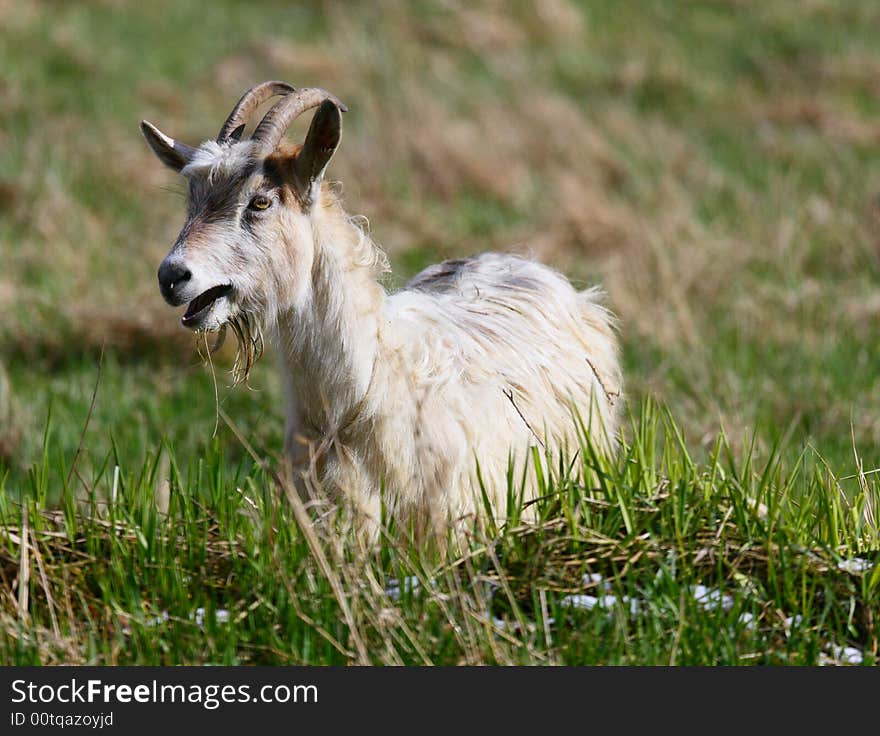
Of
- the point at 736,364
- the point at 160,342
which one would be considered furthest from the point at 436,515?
the point at 160,342

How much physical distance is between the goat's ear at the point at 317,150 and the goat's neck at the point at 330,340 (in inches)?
5.6

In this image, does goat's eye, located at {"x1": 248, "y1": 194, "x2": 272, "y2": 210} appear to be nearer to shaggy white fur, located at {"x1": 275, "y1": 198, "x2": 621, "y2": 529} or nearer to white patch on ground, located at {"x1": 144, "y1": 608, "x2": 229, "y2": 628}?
shaggy white fur, located at {"x1": 275, "y1": 198, "x2": 621, "y2": 529}

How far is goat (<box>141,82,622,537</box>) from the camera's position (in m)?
4.88

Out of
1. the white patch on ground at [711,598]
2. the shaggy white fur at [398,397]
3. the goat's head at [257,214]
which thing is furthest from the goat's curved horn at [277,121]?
the white patch on ground at [711,598]

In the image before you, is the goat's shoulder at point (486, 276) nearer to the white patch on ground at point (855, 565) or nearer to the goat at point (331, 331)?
the goat at point (331, 331)

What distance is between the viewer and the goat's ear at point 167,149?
523 centimetres

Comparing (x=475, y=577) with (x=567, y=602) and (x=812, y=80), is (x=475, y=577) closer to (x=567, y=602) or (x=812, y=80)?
(x=567, y=602)

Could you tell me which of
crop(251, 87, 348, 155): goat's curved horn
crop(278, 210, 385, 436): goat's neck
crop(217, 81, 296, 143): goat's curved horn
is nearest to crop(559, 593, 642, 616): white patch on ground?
crop(278, 210, 385, 436): goat's neck

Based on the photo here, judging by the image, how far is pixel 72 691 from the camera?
391 cm

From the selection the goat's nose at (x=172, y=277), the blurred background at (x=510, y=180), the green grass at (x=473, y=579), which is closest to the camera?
the green grass at (x=473, y=579)

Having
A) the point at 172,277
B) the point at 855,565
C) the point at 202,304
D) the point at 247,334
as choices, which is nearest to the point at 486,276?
the point at 247,334

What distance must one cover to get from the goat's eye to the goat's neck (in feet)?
0.68

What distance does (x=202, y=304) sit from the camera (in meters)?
4.90

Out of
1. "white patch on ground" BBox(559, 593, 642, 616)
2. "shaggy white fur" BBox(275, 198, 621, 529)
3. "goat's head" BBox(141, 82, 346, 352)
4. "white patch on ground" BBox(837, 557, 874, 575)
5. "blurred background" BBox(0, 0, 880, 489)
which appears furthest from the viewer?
"blurred background" BBox(0, 0, 880, 489)
